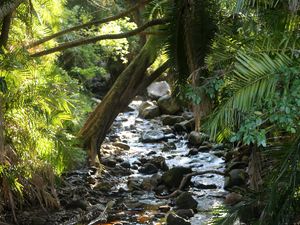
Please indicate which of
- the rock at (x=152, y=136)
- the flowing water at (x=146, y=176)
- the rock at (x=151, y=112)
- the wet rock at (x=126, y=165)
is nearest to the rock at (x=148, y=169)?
the flowing water at (x=146, y=176)

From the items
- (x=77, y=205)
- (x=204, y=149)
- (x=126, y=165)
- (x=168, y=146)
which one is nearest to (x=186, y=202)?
(x=77, y=205)

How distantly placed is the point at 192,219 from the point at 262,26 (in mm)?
3584

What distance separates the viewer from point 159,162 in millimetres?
10844

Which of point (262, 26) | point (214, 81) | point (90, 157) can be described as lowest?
point (90, 157)

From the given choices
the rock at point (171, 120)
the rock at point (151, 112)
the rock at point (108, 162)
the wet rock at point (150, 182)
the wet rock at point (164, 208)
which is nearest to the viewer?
the wet rock at point (164, 208)

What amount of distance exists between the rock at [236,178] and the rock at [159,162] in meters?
1.90

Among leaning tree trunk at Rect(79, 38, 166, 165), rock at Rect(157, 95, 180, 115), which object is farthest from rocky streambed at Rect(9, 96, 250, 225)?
rock at Rect(157, 95, 180, 115)

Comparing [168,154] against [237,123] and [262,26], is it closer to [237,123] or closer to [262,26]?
[262,26]

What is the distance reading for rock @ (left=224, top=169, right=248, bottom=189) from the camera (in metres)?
8.76

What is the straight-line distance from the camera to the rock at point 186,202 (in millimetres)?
7770

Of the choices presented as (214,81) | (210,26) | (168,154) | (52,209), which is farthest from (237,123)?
(168,154)

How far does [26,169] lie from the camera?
6.41 meters

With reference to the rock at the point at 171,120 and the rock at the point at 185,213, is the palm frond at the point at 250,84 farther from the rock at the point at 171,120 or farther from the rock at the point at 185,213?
the rock at the point at 171,120

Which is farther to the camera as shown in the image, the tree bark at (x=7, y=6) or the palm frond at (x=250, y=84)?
the tree bark at (x=7, y=6)
